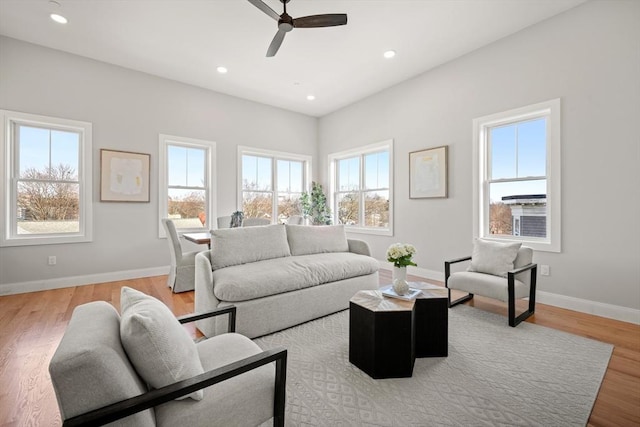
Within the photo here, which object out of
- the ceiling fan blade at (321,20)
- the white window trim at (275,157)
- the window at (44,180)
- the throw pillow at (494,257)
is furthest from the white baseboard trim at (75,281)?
the throw pillow at (494,257)

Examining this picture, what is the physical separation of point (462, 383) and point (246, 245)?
7.38 feet

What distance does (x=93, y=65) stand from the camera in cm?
432

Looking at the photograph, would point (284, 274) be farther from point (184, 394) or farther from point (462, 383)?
point (184, 394)

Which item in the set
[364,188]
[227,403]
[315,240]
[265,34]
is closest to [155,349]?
[227,403]

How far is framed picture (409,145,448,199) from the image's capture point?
14.7 ft

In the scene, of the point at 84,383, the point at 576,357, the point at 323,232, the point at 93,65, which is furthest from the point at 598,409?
the point at 93,65

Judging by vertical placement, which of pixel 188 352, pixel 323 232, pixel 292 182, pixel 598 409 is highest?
pixel 292 182

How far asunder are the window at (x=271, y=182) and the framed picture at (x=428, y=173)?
2.77 meters

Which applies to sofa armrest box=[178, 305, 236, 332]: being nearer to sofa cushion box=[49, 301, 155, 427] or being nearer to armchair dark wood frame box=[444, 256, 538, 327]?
sofa cushion box=[49, 301, 155, 427]

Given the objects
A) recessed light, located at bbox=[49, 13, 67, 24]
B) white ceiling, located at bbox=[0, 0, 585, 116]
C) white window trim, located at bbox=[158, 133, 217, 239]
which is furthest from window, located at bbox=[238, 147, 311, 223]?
recessed light, located at bbox=[49, 13, 67, 24]

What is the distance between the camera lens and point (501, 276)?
3.12 meters

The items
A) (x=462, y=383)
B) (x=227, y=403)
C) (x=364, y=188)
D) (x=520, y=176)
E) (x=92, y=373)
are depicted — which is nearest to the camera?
(x=92, y=373)

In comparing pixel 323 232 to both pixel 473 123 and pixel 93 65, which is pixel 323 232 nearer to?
pixel 473 123

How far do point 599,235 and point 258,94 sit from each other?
18.2ft
